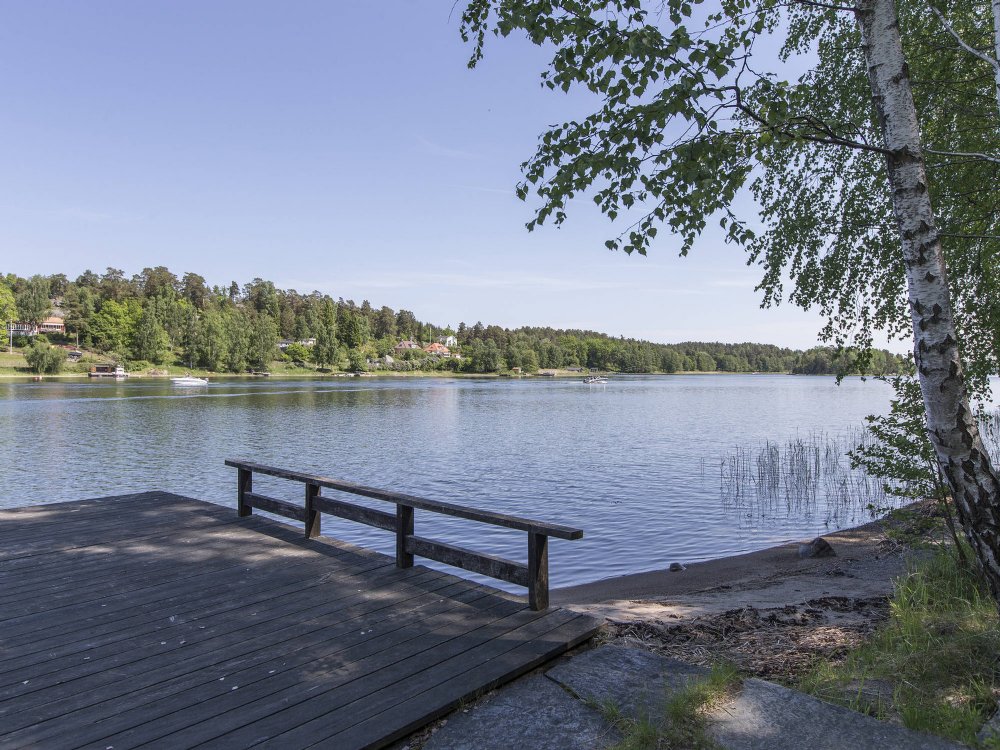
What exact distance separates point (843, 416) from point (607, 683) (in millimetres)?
43863

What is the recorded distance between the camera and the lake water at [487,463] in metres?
12.6

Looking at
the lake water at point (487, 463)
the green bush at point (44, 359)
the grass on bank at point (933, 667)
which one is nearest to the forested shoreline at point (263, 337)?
the green bush at point (44, 359)

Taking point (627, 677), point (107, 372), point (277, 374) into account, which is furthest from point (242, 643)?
point (277, 374)

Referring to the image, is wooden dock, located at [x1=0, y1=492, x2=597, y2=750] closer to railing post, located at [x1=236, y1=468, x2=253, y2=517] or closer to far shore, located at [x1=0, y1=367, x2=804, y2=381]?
railing post, located at [x1=236, y1=468, x2=253, y2=517]

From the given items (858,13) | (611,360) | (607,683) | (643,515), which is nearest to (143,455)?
(643,515)

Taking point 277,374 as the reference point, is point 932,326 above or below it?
above

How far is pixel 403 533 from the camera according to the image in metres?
5.76

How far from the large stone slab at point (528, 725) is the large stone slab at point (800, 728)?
0.63 meters

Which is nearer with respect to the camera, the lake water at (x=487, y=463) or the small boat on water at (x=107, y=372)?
the lake water at (x=487, y=463)

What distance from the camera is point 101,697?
11.0ft

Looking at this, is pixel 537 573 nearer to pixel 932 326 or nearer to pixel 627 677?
pixel 627 677

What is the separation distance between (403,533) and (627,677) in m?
2.74

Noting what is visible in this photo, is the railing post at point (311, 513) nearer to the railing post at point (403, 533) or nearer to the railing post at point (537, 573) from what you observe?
the railing post at point (403, 533)

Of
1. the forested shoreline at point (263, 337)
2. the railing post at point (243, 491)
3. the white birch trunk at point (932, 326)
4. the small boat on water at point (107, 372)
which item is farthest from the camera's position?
the forested shoreline at point (263, 337)
